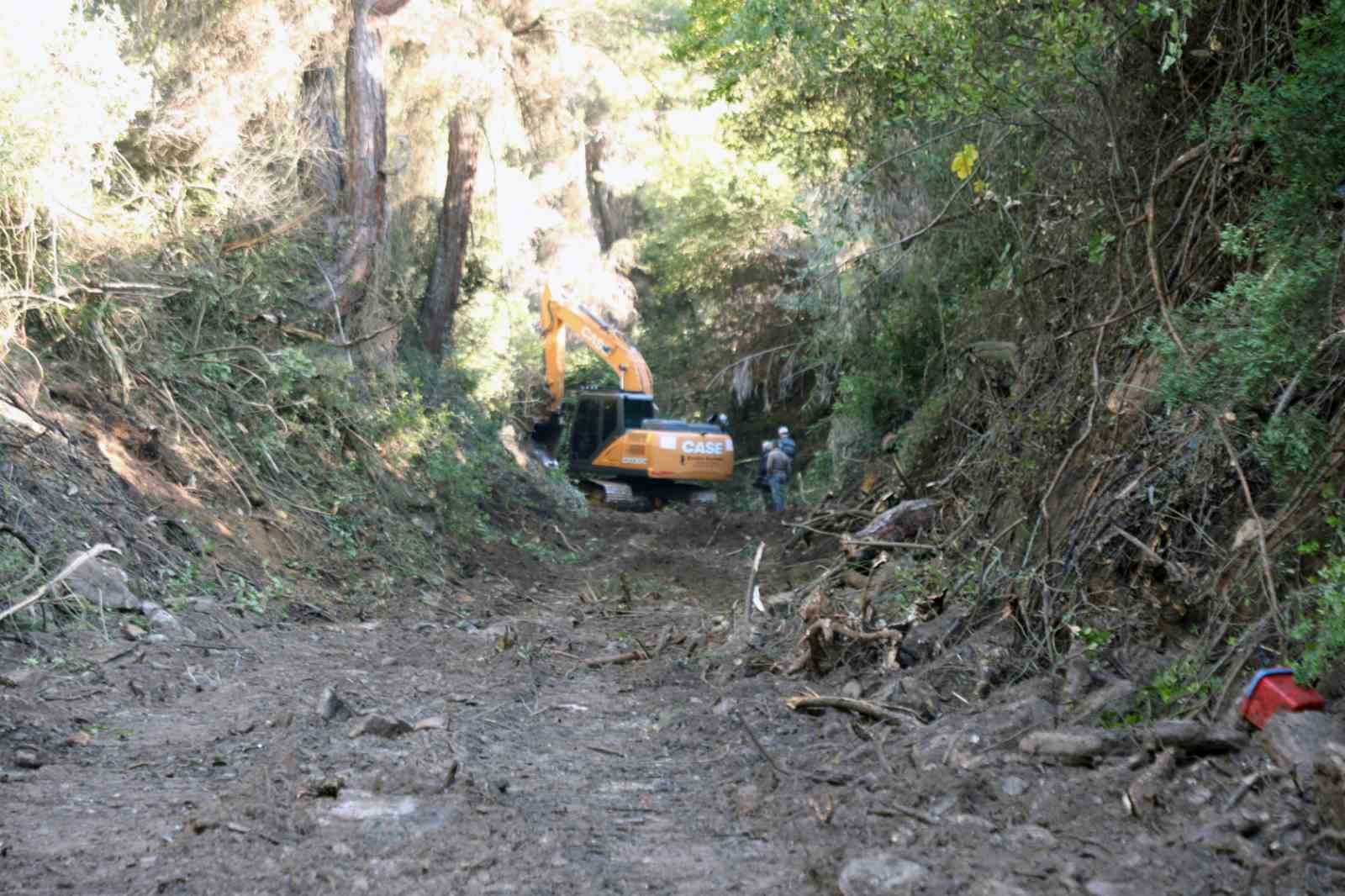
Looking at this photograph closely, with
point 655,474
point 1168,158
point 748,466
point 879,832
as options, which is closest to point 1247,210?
point 1168,158

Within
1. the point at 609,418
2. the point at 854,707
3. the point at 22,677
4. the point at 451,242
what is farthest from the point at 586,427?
the point at 854,707

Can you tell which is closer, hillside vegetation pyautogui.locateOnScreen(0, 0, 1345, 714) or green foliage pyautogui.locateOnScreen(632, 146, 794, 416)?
hillside vegetation pyautogui.locateOnScreen(0, 0, 1345, 714)

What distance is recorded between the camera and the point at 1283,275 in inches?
223

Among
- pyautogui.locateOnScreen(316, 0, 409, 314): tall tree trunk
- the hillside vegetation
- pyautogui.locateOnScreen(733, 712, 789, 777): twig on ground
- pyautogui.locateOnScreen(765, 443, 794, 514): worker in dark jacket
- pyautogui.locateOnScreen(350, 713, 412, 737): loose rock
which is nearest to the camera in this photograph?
pyautogui.locateOnScreen(733, 712, 789, 777): twig on ground

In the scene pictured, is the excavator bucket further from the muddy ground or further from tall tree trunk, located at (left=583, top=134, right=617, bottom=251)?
the muddy ground

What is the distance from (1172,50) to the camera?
6.45m

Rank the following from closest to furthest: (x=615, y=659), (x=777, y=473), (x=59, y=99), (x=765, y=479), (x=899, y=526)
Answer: (x=615, y=659) → (x=59, y=99) → (x=899, y=526) → (x=777, y=473) → (x=765, y=479)

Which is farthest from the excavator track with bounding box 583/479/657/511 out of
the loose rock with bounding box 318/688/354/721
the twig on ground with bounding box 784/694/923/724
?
the loose rock with bounding box 318/688/354/721

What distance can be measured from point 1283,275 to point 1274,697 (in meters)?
2.05

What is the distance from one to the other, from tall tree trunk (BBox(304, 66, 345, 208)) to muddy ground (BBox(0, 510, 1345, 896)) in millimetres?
7736

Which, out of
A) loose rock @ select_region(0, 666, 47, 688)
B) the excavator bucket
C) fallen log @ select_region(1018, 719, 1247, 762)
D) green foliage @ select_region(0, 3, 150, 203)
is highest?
green foliage @ select_region(0, 3, 150, 203)

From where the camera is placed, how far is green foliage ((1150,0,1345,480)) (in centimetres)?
555

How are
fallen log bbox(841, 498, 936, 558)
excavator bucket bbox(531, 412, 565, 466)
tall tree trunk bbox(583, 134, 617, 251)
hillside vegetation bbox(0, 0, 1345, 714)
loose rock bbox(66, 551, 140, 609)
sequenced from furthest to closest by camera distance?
tall tree trunk bbox(583, 134, 617, 251) < excavator bucket bbox(531, 412, 565, 466) < fallen log bbox(841, 498, 936, 558) < loose rock bbox(66, 551, 140, 609) < hillside vegetation bbox(0, 0, 1345, 714)

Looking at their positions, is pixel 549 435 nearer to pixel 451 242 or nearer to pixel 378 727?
pixel 451 242
